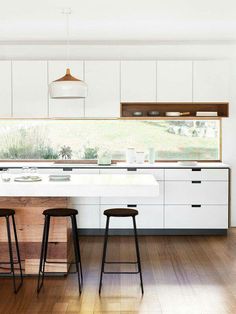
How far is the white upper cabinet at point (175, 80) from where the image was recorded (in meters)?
6.59

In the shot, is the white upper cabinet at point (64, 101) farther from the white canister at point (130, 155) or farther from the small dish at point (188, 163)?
the small dish at point (188, 163)

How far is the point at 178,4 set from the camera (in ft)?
16.3

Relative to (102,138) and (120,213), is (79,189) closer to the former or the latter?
(120,213)

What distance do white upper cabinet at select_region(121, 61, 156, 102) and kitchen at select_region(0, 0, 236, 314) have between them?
0.01m

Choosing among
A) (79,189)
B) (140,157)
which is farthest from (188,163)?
(79,189)

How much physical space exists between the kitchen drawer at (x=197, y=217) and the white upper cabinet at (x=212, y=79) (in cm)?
153

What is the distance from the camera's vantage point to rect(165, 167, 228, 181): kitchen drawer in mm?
6348

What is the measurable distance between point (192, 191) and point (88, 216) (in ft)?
4.77

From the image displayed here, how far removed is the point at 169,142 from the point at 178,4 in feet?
8.36

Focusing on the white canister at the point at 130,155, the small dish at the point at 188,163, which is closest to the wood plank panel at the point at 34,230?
the white canister at the point at 130,155

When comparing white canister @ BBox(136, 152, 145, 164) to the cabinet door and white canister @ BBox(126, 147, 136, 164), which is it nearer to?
white canister @ BBox(126, 147, 136, 164)

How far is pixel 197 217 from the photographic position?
6.38m

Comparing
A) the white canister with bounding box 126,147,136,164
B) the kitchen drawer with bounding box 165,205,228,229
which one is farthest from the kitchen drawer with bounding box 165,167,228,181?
the white canister with bounding box 126,147,136,164

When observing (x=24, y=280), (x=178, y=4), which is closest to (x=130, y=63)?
(x=178, y=4)
